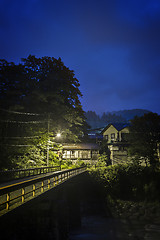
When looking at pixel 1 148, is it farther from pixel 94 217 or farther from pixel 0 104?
pixel 94 217

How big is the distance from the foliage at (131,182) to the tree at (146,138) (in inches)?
353

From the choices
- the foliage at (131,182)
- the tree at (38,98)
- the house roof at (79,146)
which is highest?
the tree at (38,98)

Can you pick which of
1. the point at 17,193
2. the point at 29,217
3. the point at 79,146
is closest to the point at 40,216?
the point at 29,217

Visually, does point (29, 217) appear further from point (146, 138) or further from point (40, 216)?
point (146, 138)

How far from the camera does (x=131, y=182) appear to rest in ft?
96.6

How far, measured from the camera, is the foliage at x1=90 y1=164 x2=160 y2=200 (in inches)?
1086

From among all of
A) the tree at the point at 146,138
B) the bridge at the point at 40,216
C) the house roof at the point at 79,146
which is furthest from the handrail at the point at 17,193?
the house roof at the point at 79,146

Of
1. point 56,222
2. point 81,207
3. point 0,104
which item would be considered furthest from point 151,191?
point 0,104

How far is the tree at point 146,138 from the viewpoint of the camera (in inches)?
1564

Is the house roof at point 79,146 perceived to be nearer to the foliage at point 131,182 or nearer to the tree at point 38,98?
the tree at point 38,98

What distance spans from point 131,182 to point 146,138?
532 inches

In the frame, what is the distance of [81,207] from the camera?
722 inches

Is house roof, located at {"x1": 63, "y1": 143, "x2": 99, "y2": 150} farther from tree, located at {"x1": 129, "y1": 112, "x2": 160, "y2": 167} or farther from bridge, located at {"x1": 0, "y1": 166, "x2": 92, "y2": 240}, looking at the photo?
bridge, located at {"x1": 0, "y1": 166, "x2": 92, "y2": 240}

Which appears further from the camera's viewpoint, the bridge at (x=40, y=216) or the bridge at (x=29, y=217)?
the bridge at (x=40, y=216)
